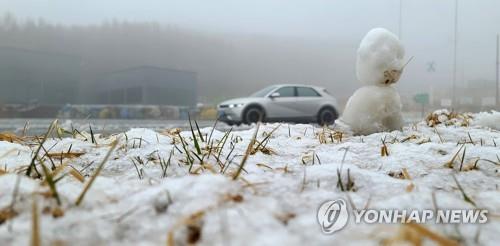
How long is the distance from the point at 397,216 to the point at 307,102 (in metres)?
10.3

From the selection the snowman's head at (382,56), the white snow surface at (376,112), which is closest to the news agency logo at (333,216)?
the white snow surface at (376,112)

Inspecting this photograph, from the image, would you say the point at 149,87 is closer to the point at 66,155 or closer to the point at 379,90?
the point at 379,90

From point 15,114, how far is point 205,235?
13618 millimetres

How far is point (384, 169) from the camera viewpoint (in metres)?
1.34

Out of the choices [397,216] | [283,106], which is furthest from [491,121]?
[283,106]

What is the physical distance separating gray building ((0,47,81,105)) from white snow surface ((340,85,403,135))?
12573 millimetres

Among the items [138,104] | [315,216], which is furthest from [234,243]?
[138,104]

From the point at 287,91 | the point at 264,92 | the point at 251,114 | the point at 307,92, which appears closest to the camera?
the point at 251,114

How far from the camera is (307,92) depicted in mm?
11141

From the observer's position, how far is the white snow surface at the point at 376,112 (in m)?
2.88

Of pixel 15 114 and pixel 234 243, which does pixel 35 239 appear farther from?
pixel 15 114

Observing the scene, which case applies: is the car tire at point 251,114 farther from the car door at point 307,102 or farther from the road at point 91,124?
the car door at point 307,102

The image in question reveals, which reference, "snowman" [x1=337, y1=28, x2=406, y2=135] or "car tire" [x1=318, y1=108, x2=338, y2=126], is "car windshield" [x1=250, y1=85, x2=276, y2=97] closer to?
"car tire" [x1=318, y1=108, x2=338, y2=126]

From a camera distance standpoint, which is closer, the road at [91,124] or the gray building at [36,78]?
the road at [91,124]
